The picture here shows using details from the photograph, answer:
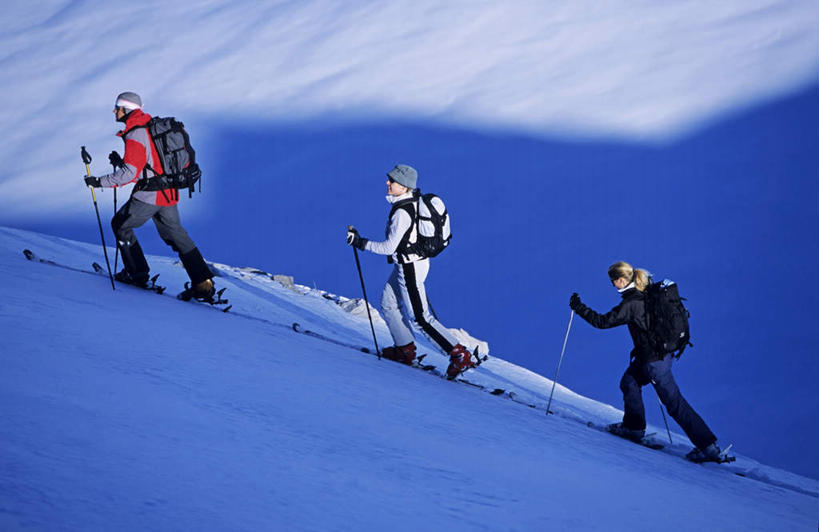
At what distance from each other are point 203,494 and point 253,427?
0.90m

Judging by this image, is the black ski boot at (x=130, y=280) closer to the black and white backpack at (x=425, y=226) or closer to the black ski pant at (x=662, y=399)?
the black and white backpack at (x=425, y=226)

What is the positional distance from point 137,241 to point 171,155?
3.28 ft

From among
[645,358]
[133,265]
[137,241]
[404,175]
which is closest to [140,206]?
[137,241]

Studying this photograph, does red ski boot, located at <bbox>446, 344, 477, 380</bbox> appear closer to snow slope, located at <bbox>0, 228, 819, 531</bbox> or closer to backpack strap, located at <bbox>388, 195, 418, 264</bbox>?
snow slope, located at <bbox>0, 228, 819, 531</bbox>

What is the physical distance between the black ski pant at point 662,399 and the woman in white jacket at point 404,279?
136 cm

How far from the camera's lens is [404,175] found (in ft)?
21.0

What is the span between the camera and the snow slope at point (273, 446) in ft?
8.21

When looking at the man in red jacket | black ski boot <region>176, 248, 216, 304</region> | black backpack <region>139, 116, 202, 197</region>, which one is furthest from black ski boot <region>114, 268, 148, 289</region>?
black backpack <region>139, 116, 202, 197</region>

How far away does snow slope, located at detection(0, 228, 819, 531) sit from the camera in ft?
8.21

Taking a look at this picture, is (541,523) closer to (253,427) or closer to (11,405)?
(253,427)

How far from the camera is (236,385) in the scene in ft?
13.8

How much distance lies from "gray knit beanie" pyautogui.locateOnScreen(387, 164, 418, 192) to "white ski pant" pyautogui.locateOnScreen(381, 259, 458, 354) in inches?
26.4

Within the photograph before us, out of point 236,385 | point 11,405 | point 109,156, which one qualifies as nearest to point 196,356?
point 236,385

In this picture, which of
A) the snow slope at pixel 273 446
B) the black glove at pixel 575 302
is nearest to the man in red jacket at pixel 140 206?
the snow slope at pixel 273 446
